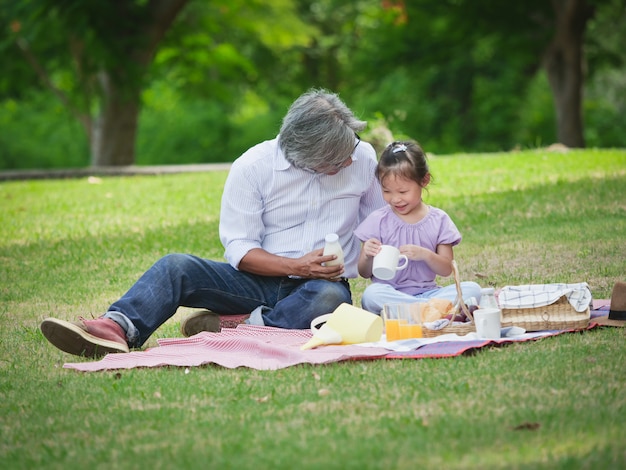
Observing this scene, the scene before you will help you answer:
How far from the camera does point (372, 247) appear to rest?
5.07m

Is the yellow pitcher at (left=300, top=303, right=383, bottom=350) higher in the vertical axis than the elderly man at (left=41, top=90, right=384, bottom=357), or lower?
lower

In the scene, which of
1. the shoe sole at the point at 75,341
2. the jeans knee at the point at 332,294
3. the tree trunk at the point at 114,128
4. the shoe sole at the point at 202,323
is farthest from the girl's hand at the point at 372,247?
the tree trunk at the point at 114,128

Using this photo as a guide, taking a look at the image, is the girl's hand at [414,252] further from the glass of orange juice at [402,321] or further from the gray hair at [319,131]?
the gray hair at [319,131]

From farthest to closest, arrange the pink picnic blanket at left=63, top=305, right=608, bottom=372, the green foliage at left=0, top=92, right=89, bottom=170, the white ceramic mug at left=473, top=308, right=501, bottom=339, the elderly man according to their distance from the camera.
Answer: the green foliage at left=0, top=92, right=89, bottom=170 < the elderly man < the white ceramic mug at left=473, top=308, right=501, bottom=339 < the pink picnic blanket at left=63, top=305, right=608, bottom=372

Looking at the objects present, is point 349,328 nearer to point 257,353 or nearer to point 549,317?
point 257,353

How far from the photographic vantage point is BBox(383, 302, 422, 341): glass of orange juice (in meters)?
4.79

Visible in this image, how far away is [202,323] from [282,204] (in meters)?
0.77

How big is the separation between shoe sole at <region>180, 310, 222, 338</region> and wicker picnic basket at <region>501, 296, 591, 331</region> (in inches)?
60.5

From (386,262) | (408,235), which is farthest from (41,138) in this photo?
(386,262)

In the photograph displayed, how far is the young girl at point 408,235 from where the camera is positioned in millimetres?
5125

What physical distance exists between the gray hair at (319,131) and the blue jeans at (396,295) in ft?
2.26

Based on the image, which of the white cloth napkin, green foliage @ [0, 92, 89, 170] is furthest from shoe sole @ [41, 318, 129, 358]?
green foliage @ [0, 92, 89, 170]

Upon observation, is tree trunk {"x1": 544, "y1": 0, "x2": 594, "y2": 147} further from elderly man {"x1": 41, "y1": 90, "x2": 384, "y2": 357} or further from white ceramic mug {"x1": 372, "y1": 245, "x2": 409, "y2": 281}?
white ceramic mug {"x1": 372, "y1": 245, "x2": 409, "y2": 281}

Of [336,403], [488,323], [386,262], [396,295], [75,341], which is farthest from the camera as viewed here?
[396,295]
